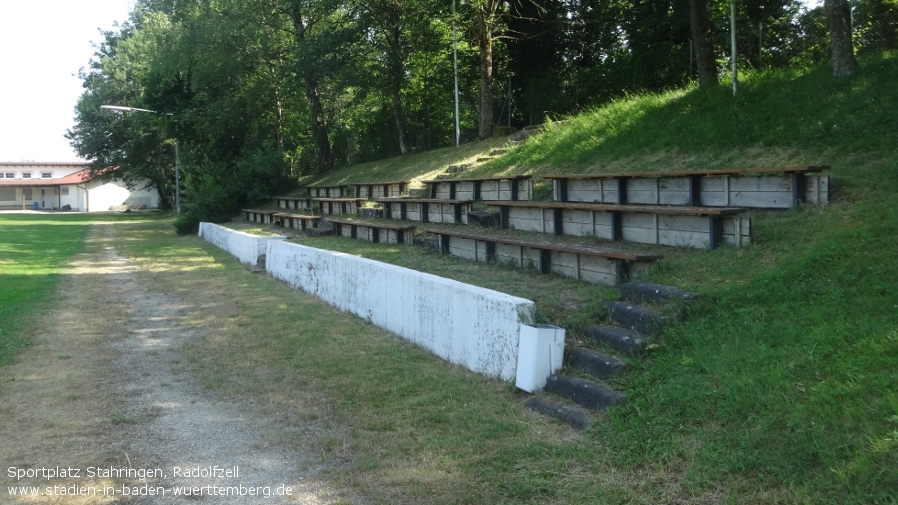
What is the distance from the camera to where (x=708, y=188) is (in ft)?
28.8

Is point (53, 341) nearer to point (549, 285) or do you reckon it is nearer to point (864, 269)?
point (549, 285)

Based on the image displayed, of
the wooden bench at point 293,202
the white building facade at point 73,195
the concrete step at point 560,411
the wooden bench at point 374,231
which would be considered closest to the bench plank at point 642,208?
the wooden bench at point 374,231

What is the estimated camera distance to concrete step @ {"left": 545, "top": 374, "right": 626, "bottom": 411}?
5180 mm

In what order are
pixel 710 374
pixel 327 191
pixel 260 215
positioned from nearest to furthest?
pixel 710 374
pixel 327 191
pixel 260 215

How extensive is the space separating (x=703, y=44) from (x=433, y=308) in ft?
26.5

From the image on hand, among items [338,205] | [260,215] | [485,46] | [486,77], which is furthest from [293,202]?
[485,46]

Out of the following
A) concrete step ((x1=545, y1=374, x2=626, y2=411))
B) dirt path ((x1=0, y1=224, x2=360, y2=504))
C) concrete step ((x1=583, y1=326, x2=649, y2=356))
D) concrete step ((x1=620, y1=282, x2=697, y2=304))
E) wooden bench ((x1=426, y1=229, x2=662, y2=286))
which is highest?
wooden bench ((x1=426, y1=229, x2=662, y2=286))

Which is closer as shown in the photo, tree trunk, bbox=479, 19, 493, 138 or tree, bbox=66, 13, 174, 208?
tree trunk, bbox=479, 19, 493, 138

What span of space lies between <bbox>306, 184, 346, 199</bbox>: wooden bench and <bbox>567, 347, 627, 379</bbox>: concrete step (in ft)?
54.8

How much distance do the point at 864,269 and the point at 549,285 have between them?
3.27 m

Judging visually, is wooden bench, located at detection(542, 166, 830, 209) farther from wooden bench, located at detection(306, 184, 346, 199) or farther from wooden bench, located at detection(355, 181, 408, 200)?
wooden bench, located at detection(306, 184, 346, 199)

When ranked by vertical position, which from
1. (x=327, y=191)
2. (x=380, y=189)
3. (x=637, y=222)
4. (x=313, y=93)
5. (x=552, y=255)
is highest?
(x=313, y=93)

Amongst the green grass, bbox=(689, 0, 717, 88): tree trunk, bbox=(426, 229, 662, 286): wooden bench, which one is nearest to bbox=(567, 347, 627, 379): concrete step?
bbox=(426, 229, 662, 286): wooden bench

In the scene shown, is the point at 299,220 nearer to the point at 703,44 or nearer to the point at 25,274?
the point at 25,274
